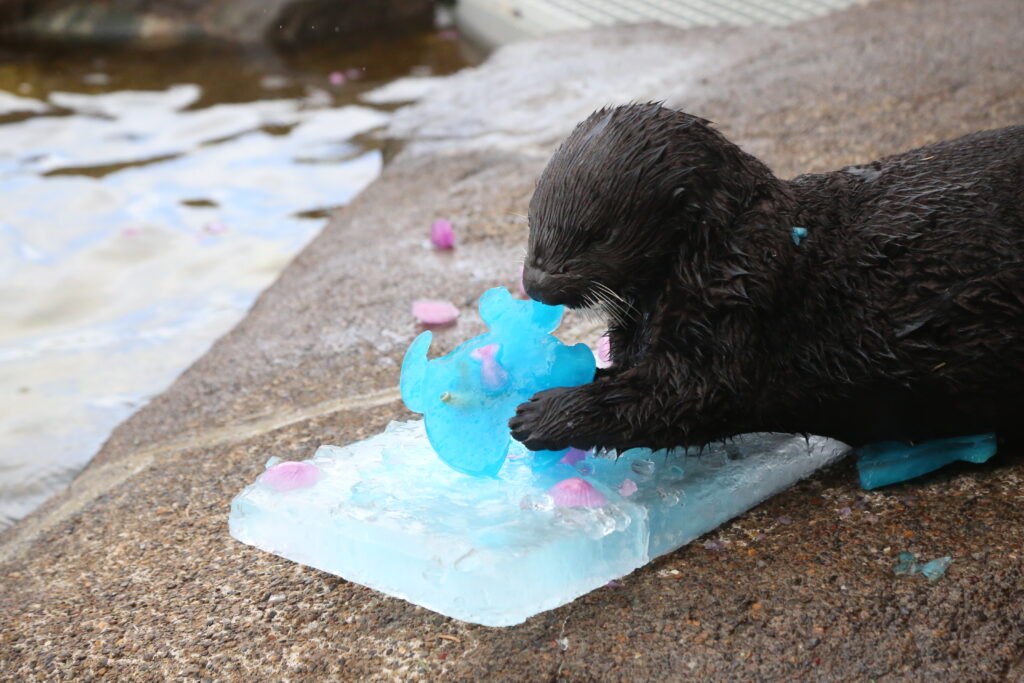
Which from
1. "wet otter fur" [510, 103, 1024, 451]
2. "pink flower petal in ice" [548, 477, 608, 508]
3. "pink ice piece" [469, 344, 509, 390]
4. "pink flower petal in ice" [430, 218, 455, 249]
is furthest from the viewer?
"pink flower petal in ice" [430, 218, 455, 249]

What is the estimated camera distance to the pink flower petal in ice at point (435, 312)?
4257mm

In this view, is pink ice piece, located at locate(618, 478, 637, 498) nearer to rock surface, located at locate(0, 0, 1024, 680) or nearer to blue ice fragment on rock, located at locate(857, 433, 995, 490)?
rock surface, located at locate(0, 0, 1024, 680)

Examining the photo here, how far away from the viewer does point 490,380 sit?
2.70 metres

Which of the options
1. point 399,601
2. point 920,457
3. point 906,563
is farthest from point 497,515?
point 920,457

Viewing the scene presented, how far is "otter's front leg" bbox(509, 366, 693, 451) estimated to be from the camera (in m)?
2.46

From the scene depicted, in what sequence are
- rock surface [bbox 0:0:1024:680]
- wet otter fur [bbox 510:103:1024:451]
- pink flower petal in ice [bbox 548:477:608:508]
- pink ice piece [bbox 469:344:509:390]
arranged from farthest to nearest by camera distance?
pink ice piece [bbox 469:344:509:390], pink flower petal in ice [bbox 548:477:608:508], wet otter fur [bbox 510:103:1024:451], rock surface [bbox 0:0:1024:680]

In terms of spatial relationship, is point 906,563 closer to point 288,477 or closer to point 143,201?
point 288,477

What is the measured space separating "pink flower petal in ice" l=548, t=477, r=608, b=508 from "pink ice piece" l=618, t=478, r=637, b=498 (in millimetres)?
76

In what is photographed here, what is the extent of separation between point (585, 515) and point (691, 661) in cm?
43

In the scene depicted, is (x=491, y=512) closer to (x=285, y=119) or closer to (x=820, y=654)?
(x=820, y=654)

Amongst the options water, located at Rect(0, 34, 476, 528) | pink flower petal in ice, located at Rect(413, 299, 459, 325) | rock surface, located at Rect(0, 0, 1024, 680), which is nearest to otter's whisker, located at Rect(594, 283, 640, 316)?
rock surface, located at Rect(0, 0, 1024, 680)

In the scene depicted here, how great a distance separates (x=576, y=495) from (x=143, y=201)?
17.5 feet

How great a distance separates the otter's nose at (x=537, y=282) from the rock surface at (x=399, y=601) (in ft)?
2.41

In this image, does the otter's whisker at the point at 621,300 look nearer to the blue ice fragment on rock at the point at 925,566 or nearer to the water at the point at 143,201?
the blue ice fragment on rock at the point at 925,566
